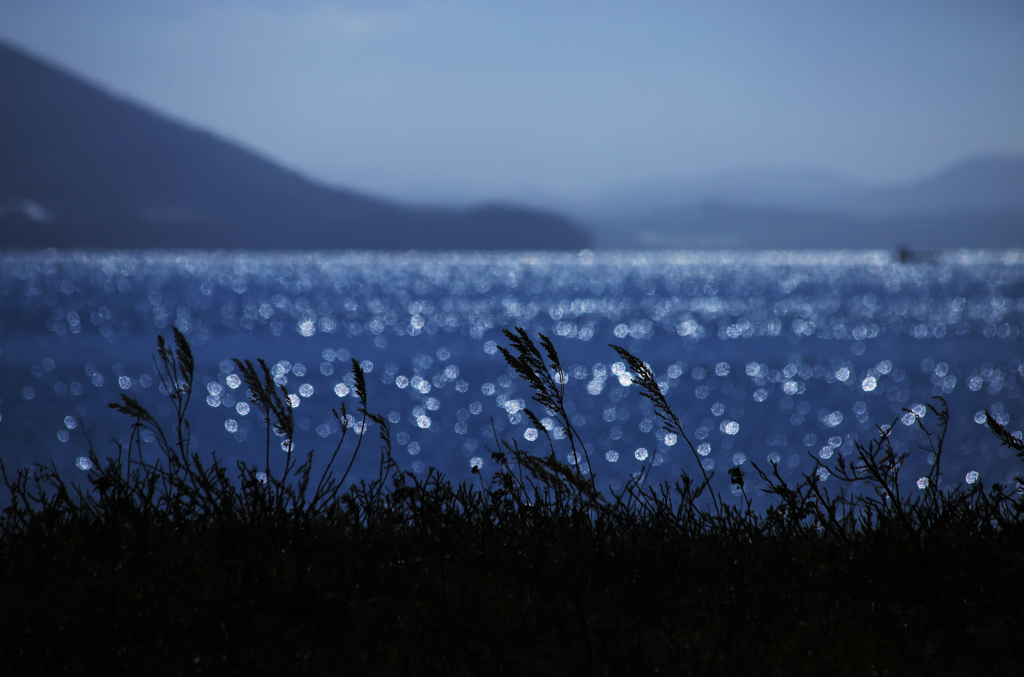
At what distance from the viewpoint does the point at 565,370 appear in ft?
166

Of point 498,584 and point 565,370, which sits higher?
point 498,584

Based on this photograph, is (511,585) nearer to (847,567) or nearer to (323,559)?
(323,559)

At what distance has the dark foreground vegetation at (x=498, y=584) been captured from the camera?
8.24 feet

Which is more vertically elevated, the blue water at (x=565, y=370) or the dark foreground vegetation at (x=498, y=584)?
the dark foreground vegetation at (x=498, y=584)

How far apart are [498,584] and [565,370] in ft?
156

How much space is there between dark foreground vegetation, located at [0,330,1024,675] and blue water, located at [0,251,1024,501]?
724 millimetres

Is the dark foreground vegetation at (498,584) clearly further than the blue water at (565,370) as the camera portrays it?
No

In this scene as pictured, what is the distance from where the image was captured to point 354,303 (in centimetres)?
10638

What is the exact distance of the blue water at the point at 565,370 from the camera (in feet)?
93.7

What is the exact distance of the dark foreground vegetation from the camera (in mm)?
2512

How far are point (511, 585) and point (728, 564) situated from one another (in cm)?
101

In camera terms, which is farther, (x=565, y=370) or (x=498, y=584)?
(x=565, y=370)

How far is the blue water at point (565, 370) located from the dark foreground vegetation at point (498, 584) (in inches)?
28.5

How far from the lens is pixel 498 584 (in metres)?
3.11
